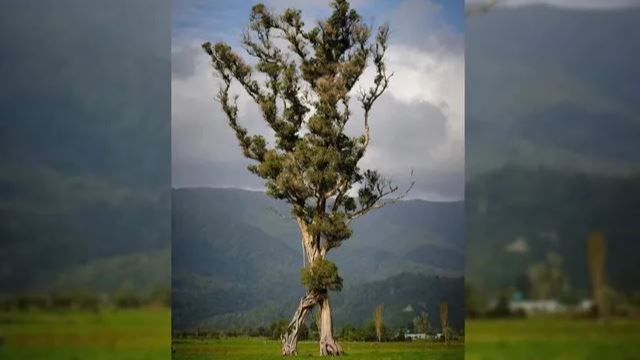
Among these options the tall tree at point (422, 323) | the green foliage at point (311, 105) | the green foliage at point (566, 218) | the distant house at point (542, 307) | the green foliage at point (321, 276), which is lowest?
the tall tree at point (422, 323)

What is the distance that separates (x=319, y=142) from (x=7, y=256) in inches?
95.5

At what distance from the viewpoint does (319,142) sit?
7211 millimetres

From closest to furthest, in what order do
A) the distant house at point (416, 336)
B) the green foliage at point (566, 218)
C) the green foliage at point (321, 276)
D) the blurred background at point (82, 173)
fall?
the green foliage at point (566, 218), the blurred background at point (82, 173), the green foliage at point (321, 276), the distant house at point (416, 336)

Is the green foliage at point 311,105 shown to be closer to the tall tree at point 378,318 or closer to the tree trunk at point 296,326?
the tree trunk at point 296,326

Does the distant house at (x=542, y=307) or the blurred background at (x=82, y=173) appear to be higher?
the blurred background at (x=82, y=173)

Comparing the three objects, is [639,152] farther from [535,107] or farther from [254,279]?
[254,279]

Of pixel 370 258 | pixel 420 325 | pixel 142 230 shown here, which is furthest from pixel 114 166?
pixel 420 325

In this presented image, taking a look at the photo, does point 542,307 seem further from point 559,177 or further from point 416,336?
point 416,336

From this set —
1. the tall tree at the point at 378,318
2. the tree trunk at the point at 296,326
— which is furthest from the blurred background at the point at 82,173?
the tall tree at the point at 378,318

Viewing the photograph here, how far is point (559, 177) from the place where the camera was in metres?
6.68

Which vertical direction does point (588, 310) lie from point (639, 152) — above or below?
below

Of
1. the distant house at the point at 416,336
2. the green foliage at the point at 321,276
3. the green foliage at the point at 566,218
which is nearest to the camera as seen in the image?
the green foliage at the point at 566,218

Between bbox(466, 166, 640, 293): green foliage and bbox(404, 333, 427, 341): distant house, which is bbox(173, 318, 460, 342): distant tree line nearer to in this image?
bbox(404, 333, 427, 341): distant house

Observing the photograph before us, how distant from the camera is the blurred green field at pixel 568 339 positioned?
6711 millimetres
